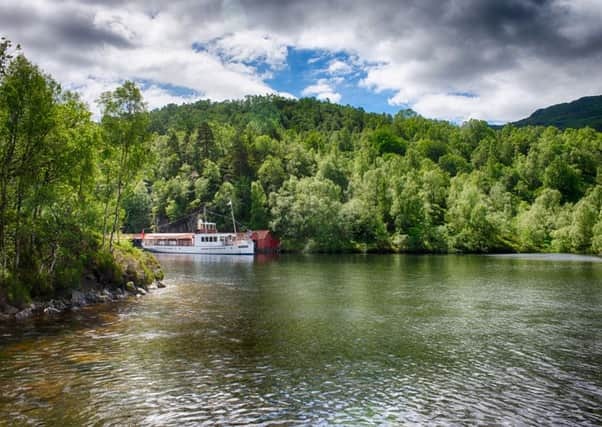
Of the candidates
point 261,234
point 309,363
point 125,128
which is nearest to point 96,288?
point 125,128

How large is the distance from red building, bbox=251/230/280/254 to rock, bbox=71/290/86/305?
8303 cm

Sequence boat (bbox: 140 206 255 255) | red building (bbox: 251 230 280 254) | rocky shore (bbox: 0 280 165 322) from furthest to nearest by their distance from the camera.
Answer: red building (bbox: 251 230 280 254) → boat (bbox: 140 206 255 255) → rocky shore (bbox: 0 280 165 322)

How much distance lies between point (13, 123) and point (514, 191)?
169412mm

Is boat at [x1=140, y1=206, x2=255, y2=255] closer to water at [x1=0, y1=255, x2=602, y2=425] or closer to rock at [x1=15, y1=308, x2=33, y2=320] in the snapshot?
water at [x1=0, y1=255, x2=602, y2=425]

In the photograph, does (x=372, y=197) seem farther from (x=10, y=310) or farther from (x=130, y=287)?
(x=10, y=310)

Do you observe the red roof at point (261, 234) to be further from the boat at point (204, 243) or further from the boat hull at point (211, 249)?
the boat hull at point (211, 249)

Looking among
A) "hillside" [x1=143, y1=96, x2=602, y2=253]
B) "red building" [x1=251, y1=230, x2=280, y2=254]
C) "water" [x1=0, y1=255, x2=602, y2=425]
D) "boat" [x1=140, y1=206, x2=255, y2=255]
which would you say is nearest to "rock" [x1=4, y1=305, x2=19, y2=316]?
"water" [x1=0, y1=255, x2=602, y2=425]

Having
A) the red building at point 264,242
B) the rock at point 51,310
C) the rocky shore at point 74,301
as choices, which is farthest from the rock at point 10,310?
the red building at point 264,242

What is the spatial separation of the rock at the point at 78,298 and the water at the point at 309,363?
2.50 meters

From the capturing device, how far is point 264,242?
387ft

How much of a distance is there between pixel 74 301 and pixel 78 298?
0.76 meters

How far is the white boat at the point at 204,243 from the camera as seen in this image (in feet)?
349

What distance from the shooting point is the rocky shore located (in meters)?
26.7

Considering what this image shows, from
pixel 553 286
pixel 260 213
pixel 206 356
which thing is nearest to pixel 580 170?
pixel 260 213
